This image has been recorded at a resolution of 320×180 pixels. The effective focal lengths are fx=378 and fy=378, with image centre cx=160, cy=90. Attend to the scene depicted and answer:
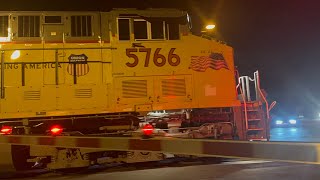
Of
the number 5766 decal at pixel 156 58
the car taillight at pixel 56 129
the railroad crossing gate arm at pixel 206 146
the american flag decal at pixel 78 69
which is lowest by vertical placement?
the railroad crossing gate arm at pixel 206 146

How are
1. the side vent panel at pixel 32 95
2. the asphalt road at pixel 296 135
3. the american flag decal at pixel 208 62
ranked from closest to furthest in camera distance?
the side vent panel at pixel 32 95
the american flag decal at pixel 208 62
the asphalt road at pixel 296 135

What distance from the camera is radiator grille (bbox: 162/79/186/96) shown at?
10.6 m

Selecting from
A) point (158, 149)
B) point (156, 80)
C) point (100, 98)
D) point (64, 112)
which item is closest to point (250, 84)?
point (156, 80)

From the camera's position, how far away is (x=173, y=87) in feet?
34.8

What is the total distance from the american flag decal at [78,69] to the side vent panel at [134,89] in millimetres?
1078

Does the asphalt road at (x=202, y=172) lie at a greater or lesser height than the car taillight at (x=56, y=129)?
lesser

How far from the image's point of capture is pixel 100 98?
10.2 meters

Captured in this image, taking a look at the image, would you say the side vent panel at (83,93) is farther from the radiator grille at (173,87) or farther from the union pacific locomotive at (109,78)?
the radiator grille at (173,87)

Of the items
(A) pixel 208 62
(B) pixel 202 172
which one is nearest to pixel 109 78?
(A) pixel 208 62

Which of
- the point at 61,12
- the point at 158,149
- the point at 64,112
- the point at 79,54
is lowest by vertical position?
the point at 158,149

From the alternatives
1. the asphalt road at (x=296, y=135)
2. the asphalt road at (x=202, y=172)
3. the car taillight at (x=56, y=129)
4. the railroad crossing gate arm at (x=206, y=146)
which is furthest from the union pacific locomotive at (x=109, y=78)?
the asphalt road at (x=296, y=135)

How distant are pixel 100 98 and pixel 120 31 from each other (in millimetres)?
1910

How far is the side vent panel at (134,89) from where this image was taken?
10328 mm

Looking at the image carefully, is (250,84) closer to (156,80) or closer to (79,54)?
(156,80)
